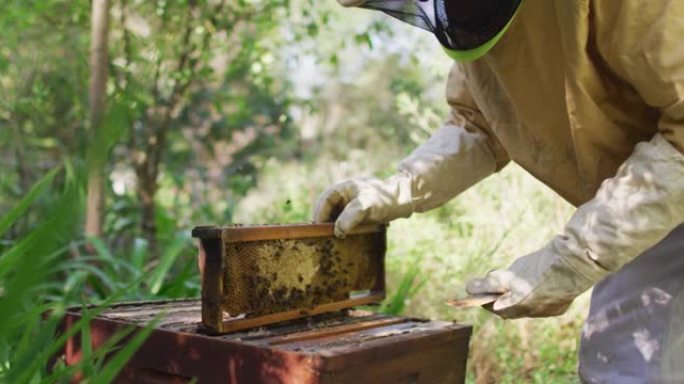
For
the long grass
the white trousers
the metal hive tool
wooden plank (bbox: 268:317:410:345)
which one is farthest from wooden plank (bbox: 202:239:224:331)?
the long grass

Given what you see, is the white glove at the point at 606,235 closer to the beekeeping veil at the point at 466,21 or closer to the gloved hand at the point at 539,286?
the gloved hand at the point at 539,286

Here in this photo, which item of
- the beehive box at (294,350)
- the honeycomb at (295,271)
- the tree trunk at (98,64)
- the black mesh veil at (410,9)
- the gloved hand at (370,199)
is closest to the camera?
the beehive box at (294,350)

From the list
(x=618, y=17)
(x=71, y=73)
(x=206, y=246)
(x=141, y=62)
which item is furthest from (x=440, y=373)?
(x=71, y=73)

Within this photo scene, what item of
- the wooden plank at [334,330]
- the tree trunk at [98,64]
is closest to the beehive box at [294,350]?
the wooden plank at [334,330]

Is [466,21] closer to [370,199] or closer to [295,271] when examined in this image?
[370,199]

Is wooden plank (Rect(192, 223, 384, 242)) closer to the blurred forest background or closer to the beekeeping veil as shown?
the blurred forest background

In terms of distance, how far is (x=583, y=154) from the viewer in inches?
69.5

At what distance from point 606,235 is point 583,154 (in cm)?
30

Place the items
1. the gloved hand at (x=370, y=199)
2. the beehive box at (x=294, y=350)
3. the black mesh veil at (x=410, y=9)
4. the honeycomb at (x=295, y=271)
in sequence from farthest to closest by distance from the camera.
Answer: the gloved hand at (x=370, y=199)
the honeycomb at (x=295, y=271)
the black mesh veil at (x=410, y=9)
the beehive box at (x=294, y=350)

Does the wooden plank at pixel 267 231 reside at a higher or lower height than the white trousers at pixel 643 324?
higher

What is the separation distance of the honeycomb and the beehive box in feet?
0.22

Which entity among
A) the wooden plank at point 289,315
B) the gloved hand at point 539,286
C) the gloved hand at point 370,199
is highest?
the gloved hand at point 370,199

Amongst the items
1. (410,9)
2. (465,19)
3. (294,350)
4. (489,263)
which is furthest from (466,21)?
(489,263)

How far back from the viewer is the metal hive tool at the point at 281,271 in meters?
1.70
